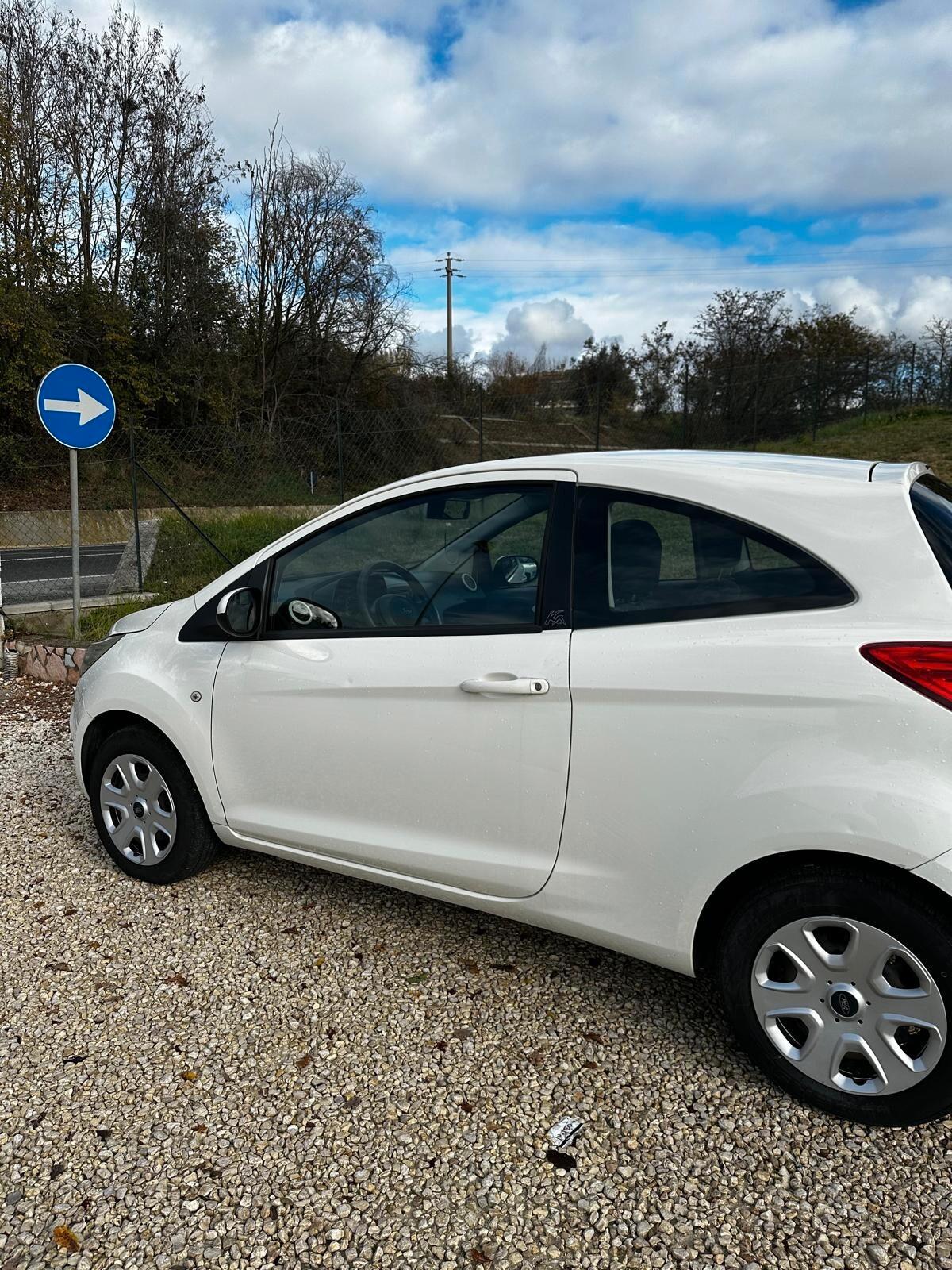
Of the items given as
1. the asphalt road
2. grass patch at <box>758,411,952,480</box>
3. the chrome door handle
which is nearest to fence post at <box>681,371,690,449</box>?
grass patch at <box>758,411,952,480</box>

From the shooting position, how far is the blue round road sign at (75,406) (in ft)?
22.5

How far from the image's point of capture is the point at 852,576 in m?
2.08

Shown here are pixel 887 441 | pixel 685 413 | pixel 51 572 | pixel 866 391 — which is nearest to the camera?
pixel 51 572

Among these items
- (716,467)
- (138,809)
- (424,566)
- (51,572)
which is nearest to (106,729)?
(138,809)

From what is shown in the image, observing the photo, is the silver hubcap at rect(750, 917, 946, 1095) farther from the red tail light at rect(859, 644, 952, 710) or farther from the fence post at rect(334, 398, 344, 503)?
the fence post at rect(334, 398, 344, 503)

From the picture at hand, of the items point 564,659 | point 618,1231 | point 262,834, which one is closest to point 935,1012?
point 618,1231

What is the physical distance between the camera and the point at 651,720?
2264 millimetres

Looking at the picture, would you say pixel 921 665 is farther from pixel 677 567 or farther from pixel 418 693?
pixel 418 693

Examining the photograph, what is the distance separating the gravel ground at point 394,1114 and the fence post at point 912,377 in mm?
21721

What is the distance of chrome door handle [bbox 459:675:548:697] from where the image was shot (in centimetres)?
242

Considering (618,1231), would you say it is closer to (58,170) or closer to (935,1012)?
(935,1012)

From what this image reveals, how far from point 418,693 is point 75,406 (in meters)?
5.74

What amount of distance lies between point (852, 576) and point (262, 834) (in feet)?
7.26

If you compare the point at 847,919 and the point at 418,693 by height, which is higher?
the point at 418,693
